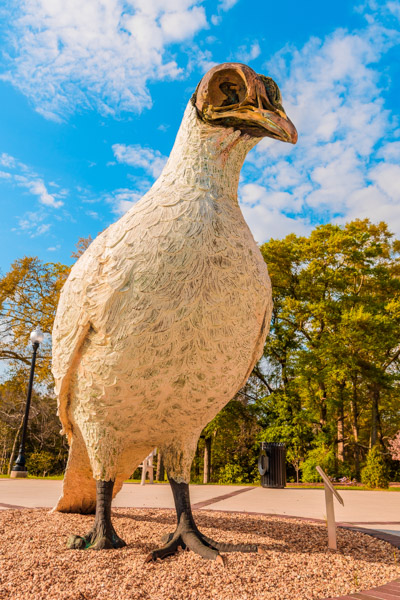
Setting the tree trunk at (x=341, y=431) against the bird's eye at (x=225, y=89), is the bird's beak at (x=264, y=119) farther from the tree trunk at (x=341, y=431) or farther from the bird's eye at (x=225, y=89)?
the tree trunk at (x=341, y=431)

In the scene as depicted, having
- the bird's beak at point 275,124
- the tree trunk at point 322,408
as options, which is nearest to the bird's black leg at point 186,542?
the bird's beak at point 275,124

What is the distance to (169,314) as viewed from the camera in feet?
8.22

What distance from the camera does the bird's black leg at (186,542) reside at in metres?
2.84

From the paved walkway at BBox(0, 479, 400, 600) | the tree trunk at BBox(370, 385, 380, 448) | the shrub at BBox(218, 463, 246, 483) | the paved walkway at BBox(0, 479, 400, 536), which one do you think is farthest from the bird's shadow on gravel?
the tree trunk at BBox(370, 385, 380, 448)

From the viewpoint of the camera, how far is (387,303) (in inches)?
703

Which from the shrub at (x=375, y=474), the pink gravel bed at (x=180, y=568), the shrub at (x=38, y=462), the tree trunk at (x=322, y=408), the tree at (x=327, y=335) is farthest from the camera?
the shrub at (x=38, y=462)

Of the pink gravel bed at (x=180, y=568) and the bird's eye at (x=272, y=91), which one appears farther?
the bird's eye at (x=272, y=91)

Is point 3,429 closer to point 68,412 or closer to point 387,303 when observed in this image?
point 387,303

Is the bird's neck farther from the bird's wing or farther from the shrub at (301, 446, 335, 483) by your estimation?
the shrub at (301, 446, 335, 483)

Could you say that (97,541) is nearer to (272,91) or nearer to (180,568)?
(180,568)

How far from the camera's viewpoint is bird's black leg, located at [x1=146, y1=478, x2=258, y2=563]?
2844 mm

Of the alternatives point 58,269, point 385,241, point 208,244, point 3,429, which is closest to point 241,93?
point 208,244

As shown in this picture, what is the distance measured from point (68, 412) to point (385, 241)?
20031mm

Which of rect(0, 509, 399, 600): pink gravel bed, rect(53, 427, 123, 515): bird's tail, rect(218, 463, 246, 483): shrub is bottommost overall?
rect(218, 463, 246, 483): shrub
